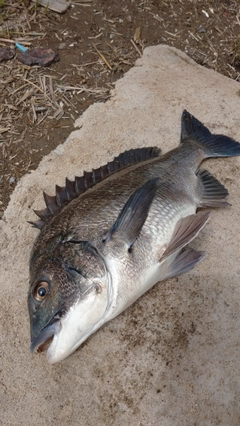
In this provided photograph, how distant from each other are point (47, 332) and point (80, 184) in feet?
3.91

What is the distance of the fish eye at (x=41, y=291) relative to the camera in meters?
2.58

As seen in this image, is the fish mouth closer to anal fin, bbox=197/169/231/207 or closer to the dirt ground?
anal fin, bbox=197/169/231/207

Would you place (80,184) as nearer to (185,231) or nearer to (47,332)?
(185,231)

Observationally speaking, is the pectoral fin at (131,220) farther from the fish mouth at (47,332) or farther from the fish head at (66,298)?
the fish mouth at (47,332)

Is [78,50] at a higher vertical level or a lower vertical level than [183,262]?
higher

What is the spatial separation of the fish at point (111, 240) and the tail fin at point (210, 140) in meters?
0.22

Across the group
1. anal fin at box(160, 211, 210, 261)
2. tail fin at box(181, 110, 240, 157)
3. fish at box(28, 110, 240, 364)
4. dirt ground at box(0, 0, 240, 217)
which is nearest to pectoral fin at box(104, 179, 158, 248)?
fish at box(28, 110, 240, 364)

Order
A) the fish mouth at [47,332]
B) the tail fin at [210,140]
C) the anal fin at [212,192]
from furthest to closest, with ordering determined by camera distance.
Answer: the tail fin at [210,140], the anal fin at [212,192], the fish mouth at [47,332]

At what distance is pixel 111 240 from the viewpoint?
2775 millimetres

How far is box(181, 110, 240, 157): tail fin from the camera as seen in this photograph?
3789 mm

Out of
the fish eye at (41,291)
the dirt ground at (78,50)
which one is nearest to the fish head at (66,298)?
the fish eye at (41,291)

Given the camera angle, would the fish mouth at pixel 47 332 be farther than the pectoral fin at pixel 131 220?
No

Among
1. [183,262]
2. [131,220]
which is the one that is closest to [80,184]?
[131,220]

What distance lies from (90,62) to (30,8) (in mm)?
1248
